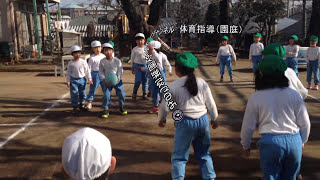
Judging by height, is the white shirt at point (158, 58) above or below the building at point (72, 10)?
below

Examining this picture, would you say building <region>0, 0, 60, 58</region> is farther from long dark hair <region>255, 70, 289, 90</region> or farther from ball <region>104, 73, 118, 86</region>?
long dark hair <region>255, 70, 289, 90</region>

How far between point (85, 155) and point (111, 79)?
5.17 meters

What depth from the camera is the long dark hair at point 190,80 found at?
3717 millimetres

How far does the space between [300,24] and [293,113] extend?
107 ft

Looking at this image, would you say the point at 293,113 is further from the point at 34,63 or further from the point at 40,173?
the point at 34,63

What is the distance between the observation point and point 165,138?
5.91 meters

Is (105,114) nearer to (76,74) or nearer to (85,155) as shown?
(76,74)

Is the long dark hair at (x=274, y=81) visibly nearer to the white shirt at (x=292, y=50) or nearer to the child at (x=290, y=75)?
the child at (x=290, y=75)

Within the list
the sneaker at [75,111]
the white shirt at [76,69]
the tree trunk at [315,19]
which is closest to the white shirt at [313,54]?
the white shirt at [76,69]

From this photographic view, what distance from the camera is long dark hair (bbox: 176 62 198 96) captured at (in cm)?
372

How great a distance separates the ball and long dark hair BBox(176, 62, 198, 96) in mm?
3454

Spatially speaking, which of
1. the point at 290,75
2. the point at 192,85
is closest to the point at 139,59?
the point at 192,85

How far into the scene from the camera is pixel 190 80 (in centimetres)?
374

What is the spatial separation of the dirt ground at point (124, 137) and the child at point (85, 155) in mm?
2379
